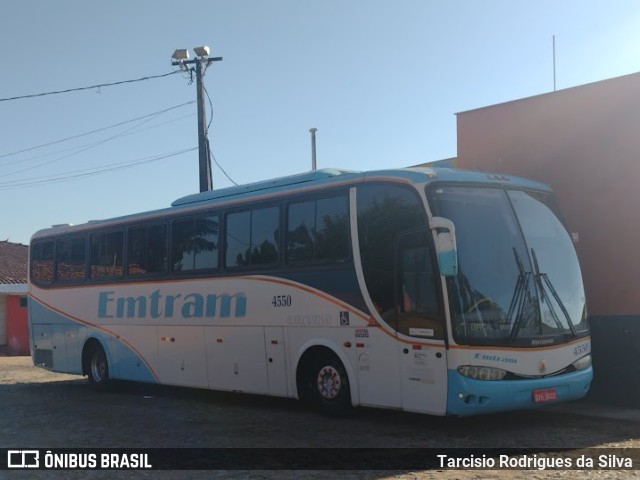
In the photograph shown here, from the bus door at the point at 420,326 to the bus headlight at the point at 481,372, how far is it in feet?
0.81

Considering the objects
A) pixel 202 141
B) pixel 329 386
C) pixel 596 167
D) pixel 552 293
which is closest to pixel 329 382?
pixel 329 386

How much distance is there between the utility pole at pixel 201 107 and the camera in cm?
2233

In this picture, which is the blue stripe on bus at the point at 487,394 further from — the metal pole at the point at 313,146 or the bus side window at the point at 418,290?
the metal pole at the point at 313,146

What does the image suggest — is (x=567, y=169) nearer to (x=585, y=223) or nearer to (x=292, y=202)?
(x=585, y=223)

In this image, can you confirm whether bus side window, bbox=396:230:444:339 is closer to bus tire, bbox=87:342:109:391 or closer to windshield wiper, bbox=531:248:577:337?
windshield wiper, bbox=531:248:577:337

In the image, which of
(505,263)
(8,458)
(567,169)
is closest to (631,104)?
(567,169)

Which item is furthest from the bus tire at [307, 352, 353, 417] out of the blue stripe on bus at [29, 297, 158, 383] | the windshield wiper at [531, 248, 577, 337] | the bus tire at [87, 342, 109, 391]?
the bus tire at [87, 342, 109, 391]

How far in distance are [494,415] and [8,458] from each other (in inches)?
262

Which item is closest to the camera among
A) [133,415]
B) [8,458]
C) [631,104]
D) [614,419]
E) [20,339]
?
[8,458]

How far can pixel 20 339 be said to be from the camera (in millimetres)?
37156

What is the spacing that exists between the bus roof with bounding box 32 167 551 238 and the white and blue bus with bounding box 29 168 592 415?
1.3 inches

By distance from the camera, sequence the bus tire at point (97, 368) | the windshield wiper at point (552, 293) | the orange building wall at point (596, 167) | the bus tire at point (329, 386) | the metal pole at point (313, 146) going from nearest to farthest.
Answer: the windshield wiper at point (552, 293) → the bus tire at point (329, 386) → the orange building wall at point (596, 167) → the bus tire at point (97, 368) → the metal pole at point (313, 146)

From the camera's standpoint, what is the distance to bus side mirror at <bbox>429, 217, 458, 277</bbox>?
9.42 m

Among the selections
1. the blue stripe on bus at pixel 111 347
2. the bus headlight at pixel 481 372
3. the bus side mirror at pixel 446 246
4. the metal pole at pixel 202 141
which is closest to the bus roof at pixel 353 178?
the bus side mirror at pixel 446 246
